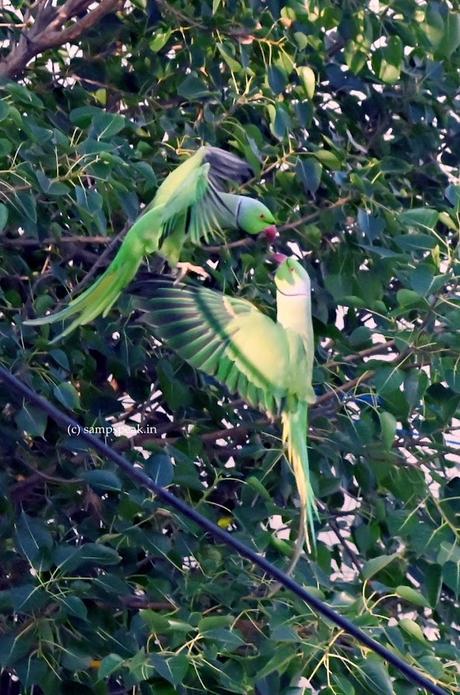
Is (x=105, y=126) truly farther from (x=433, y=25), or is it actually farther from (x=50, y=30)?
(x=433, y=25)

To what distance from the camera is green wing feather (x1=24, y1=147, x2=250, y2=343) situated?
1.26 metres

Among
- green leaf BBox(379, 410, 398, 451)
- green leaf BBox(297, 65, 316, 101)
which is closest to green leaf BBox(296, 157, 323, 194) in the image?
green leaf BBox(297, 65, 316, 101)

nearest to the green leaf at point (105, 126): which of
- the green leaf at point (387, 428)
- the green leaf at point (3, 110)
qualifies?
the green leaf at point (3, 110)

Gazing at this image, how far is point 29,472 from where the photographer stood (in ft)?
6.54

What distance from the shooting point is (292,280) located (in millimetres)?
1202

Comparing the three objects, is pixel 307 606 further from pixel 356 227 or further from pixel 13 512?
pixel 356 227

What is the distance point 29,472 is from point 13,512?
0.47 ft

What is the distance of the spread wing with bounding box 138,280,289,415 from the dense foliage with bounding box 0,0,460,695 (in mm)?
395

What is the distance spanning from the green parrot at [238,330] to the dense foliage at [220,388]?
395 millimetres

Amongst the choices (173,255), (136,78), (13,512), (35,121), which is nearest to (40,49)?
(136,78)

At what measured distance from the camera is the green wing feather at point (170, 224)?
126 centimetres

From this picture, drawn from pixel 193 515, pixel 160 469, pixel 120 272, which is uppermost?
pixel 120 272

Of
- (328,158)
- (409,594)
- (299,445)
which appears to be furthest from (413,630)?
(328,158)

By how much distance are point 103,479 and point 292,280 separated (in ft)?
2.12
